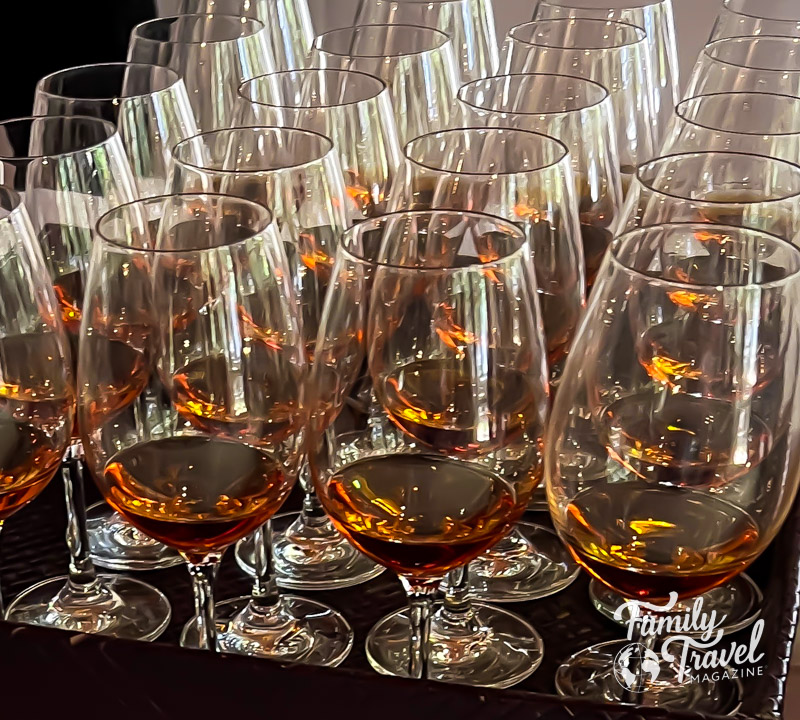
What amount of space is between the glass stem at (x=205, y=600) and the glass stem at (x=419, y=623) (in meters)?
0.11

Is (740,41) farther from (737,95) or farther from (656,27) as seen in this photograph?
(737,95)

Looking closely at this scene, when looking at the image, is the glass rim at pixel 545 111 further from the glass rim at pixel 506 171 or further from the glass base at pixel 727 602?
the glass base at pixel 727 602

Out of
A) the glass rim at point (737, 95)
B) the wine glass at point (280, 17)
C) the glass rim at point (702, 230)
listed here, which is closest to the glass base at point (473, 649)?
the glass rim at point (702, 230)

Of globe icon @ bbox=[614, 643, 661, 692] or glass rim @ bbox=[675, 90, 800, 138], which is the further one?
glass rim @ bbox=[675, 90, 800, 138]

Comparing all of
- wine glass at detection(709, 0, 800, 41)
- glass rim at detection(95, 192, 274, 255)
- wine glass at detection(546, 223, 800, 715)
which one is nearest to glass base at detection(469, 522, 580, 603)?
wine glass at detection(546, 223, 800, 715)

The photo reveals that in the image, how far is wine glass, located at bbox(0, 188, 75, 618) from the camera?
2.03 ft

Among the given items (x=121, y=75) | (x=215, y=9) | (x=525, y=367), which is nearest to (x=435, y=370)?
(x=525, y=367)

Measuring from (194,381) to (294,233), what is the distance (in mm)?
131

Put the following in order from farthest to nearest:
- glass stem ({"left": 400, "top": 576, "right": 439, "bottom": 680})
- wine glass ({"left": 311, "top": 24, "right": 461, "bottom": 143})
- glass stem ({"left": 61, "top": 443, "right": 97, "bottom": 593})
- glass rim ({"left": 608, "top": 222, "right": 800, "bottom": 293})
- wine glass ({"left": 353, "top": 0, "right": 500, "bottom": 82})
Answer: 1. wine glass ({"left": 353, "top": 0, "right": 500, "bottom": 82})
2. wine glass ({"left": 311, "top": 24, "right": 461, "bottom": 143})
3. glass stem ({"left": 61, "top": 443, "right": 97, "bottom": 593})
4. glass stem ({"left": 400, "top": 576, "right": 439, "bottom": 680})
5. glass rim ({"left": 608, "top": 222, "right": 800, "bottom": 293})

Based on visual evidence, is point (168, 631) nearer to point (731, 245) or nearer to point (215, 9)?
point (731, 245)

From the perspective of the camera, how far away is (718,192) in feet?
2.28

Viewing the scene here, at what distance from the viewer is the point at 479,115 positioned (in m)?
0.73

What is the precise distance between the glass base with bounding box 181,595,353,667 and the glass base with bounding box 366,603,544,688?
2 cm

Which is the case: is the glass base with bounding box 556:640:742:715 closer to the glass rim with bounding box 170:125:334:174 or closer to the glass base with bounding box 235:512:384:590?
the glass base with bounding box 235:512:384:590
